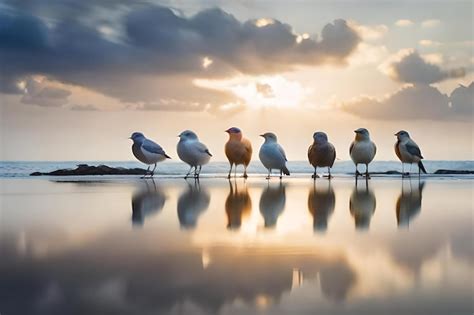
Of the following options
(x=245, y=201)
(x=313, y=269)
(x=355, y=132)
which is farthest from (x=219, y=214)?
(x=355, y=132)

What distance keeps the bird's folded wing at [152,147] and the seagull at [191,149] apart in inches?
22.6

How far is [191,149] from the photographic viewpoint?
24.7 feet

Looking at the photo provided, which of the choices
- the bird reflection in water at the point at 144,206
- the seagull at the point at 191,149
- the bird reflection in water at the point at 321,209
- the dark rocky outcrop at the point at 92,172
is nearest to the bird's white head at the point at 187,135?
the seagull at the point at 191,149

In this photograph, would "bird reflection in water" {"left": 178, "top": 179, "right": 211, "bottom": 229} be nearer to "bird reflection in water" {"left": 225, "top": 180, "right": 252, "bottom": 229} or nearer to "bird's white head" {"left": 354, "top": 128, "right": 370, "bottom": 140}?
"bird reflection in water" {"left": 225, "top": 180, "right": 252, "bottom": 229}

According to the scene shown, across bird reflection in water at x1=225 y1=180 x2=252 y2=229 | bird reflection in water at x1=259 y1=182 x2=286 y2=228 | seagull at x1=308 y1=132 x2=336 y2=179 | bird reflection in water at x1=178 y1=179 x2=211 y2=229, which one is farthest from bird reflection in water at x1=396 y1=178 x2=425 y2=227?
seagull at x1=308 y1=132 x2=336 y2=179

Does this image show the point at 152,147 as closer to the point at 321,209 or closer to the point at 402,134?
the point at 402,134

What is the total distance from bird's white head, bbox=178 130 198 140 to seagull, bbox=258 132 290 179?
3.39 ft

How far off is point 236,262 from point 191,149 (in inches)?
228

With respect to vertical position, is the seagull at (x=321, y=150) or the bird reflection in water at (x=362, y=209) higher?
the seagull at (x=321, y=150)

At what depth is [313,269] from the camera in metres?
1.68

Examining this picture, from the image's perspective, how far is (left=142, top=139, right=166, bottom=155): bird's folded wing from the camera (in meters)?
8.06

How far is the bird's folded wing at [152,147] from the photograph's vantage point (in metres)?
8.06

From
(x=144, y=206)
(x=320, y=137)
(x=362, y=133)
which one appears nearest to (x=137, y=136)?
(x=320, y=137)

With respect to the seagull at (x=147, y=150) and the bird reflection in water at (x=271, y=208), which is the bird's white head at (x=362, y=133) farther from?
the bird reflection in water at (x=271, y=208)
